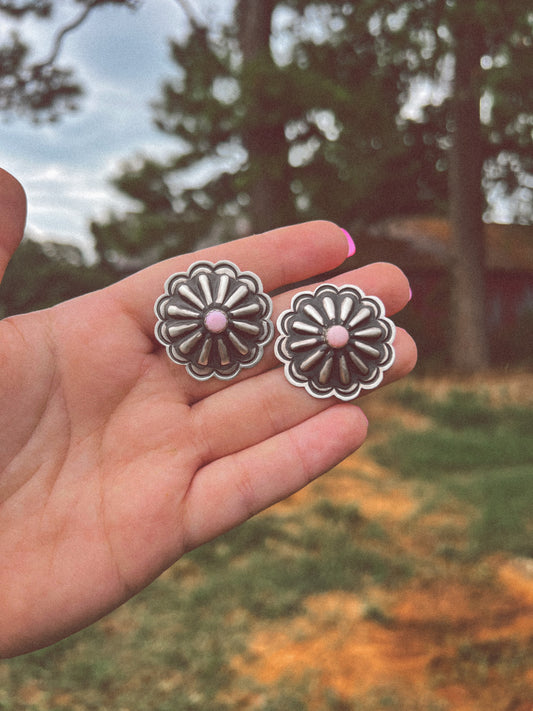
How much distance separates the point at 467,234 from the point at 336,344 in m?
11.2

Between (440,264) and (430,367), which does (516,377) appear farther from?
(440,264)

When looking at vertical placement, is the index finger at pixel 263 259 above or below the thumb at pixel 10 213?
below

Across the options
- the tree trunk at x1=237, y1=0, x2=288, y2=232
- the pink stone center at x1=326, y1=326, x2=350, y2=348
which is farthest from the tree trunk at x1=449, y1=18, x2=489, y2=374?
the pink stone center at x1=326, y1=326, x2=350, y2=348

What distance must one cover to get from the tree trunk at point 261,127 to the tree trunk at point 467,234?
4.82 meters

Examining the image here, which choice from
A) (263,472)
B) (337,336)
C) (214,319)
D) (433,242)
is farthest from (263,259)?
(433,242)

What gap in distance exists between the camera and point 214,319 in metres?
2.47

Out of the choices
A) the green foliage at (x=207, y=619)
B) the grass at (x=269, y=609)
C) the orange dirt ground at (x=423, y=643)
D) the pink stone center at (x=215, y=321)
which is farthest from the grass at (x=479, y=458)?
the pink stone center at (x=215, y=321)

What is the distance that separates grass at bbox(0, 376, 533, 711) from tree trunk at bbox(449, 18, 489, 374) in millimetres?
6737

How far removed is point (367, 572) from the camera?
452 centimetres

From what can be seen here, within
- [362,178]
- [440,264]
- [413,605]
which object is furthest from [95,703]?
[440,264]

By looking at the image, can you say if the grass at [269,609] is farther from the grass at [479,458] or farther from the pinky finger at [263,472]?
the pinky finger at [263,472]

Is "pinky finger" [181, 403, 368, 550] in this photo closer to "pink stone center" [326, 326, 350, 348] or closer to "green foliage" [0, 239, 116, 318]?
"pink stone center" [326, 326, 350, 348]

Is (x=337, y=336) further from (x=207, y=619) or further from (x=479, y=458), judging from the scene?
(x=479, y=458)

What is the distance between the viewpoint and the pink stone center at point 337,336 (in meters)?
2.47
